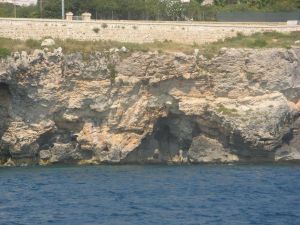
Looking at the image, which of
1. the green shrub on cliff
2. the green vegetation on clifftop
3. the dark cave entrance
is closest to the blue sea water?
the dark cave entrance

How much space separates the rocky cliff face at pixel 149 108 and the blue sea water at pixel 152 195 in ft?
7.16

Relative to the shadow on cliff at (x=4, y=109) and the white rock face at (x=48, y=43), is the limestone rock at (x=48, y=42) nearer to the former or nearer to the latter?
the white rock face at (x=48, y=43)

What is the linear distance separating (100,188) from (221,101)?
14330 millimetres

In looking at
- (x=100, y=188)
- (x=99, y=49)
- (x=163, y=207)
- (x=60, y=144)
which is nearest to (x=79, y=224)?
(x=163, y=207)

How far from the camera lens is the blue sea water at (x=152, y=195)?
39.6 meters

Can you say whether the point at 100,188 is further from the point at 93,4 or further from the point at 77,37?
the point at 93,4

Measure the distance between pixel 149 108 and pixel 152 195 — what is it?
1341 centimetres

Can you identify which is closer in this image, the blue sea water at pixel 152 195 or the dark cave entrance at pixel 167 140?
the blue sea water at pixel 152 195

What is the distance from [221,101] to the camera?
192 ft

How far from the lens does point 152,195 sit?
45.1 meters

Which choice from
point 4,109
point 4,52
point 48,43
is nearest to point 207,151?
point 48,43

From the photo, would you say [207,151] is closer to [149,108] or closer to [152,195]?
[149,108]

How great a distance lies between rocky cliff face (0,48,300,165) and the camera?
184ft

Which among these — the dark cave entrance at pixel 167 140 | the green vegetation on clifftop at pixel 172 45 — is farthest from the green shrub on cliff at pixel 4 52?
the dark cave entrance at pixel 167 140
